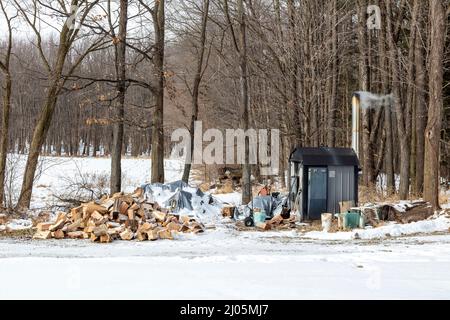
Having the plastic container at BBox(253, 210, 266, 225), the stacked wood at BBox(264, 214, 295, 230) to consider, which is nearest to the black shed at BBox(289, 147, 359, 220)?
the stacked wood at BBox(264, 214, 295, 230)

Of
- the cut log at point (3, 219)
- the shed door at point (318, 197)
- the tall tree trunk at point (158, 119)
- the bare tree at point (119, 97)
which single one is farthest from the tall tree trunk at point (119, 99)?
the shed door at point (318, 197)

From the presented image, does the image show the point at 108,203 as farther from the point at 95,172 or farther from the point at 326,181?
the point at 95,172

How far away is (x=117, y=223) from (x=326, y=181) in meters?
Result: 7.02

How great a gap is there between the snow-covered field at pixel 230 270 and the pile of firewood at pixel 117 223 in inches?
18.9

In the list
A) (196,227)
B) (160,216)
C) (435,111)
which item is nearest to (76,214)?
(160,216)

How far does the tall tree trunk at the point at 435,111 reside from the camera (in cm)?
1753

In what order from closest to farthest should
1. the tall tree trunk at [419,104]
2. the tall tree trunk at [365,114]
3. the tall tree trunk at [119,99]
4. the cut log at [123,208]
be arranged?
the cut log at [123,208] → the tall tree trunk at [119,99] → the tall tree trunk at [419,104] → the tall tree trunk at [365,114]

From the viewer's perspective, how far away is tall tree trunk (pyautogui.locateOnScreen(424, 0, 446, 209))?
1753cm

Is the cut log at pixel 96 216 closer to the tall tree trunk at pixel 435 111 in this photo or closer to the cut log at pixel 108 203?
the cut log at pixel 108 203

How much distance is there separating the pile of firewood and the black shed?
166 inches

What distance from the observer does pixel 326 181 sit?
18.3m

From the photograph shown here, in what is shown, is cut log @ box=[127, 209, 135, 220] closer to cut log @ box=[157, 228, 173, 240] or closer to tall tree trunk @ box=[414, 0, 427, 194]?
cut log @ box=[157, 228, 173, 240]

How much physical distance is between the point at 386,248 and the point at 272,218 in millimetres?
6345

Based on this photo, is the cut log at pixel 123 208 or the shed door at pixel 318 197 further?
the shed door at pixel 318 197
